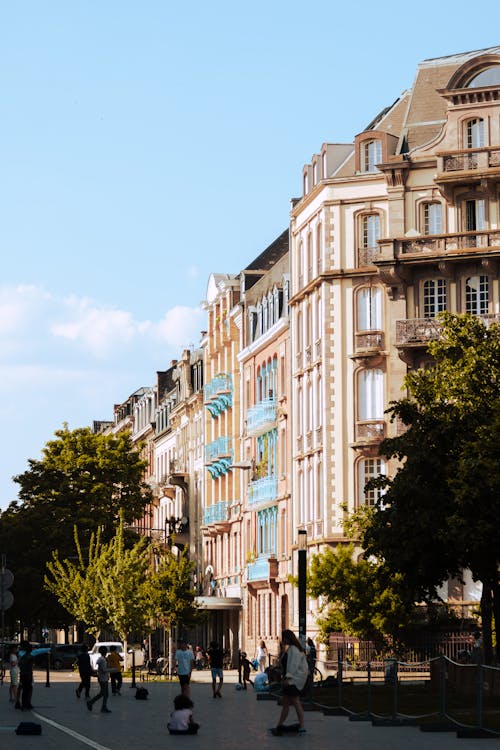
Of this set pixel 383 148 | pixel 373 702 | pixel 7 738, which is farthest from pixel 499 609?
pixel 383 148

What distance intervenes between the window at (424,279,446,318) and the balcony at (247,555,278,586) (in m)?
18.3

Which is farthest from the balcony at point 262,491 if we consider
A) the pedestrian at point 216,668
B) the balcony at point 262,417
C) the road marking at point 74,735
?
the road marking at point 74,735

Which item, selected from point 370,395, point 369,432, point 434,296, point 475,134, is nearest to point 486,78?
point 475,134

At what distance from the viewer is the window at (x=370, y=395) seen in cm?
6975

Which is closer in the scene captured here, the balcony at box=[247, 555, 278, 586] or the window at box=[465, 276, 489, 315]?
the window at box=[465, 276, 489, 315]

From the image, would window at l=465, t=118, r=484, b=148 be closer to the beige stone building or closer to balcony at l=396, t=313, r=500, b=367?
the beige stone building

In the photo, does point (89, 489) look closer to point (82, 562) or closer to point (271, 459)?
point (82, 562)

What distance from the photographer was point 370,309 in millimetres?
70750

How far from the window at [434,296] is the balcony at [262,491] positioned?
16657 millimetres

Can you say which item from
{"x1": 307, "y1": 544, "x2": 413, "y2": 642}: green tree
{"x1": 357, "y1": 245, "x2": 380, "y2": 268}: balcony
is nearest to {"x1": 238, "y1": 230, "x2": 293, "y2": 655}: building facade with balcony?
{"x1": 357, "y1": 245, "x2": 380, "y2": 268}: balcony

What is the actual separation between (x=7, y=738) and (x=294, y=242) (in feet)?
168

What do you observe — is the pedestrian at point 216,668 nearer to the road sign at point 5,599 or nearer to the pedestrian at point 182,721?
the road sign at point 5,599

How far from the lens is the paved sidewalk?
26984 mm

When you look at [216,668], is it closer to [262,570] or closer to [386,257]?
[386,257]
